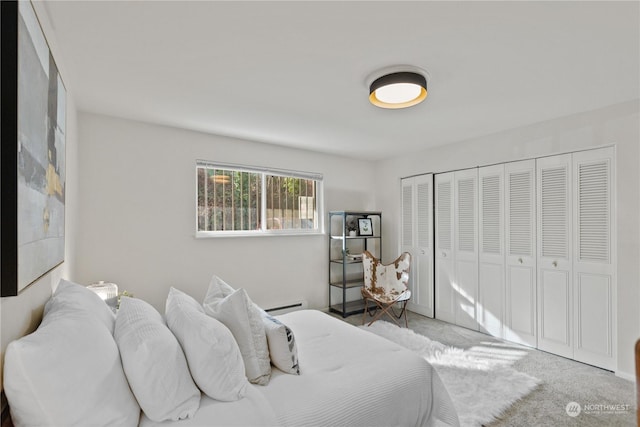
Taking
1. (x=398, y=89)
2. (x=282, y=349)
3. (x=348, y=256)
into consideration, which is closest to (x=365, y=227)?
(x=348, y=256)

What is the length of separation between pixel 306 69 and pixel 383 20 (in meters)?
0.70

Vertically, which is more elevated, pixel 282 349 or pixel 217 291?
pixel 217 291

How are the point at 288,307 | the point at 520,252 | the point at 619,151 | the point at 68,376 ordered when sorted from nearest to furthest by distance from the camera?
the point at 68,376 < the point at 619,151 < the point at 520,252 < the point at 288,307

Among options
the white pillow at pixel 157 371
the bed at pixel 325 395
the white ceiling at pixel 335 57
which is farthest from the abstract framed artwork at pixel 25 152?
the white ceiling at pixel 335 57

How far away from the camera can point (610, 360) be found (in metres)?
2.99

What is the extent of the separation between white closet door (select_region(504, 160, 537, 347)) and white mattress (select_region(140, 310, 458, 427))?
2.26m

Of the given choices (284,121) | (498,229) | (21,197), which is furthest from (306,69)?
(498,229)

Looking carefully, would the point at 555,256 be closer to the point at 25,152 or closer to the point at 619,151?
the point at 619,151

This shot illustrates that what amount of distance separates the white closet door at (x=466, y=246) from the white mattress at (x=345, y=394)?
8.11 ft

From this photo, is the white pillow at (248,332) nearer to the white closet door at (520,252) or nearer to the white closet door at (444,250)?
the white closet door at (520,252)

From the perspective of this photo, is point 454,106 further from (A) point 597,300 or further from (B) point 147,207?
(B) point 147,207

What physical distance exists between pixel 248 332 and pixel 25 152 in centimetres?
125

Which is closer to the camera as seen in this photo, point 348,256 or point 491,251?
point 491,251

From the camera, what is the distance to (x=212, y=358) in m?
1.44
